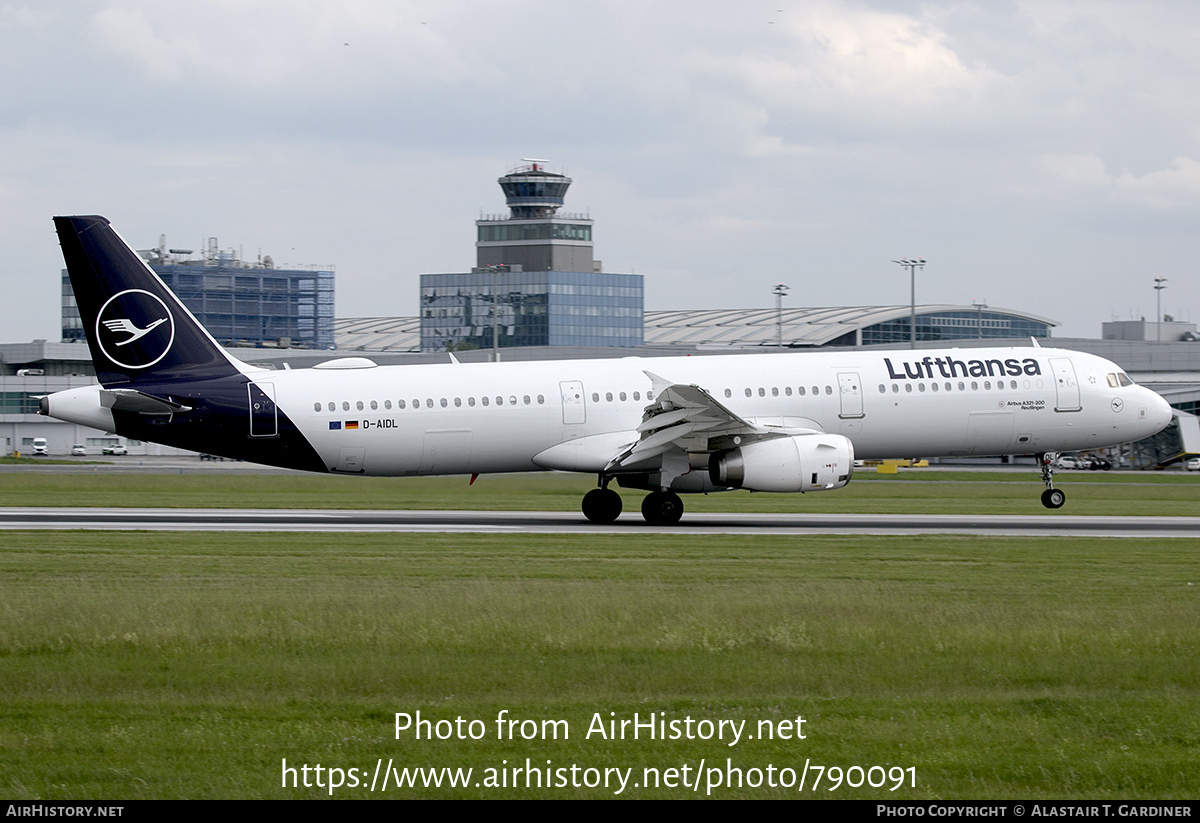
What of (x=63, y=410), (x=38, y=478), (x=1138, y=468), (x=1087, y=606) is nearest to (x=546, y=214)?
(x=1138, y=468)

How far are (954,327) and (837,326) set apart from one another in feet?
58.6

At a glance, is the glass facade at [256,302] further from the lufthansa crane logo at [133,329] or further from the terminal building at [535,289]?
the lufthansa crane logo at [133,329]

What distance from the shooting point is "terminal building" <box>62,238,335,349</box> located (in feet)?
580

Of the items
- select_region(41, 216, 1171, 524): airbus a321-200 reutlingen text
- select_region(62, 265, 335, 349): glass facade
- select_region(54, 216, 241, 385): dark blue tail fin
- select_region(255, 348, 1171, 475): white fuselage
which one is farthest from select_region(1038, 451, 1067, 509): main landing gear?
select_region(62, 265, 335, 349): glass facade

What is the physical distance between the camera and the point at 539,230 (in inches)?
6304

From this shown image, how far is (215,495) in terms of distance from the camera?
40500 millimetres

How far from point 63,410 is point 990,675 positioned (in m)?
23.1

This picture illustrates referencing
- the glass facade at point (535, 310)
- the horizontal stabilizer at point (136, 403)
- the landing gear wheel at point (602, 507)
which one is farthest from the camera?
the glass facade at point (535, 310)

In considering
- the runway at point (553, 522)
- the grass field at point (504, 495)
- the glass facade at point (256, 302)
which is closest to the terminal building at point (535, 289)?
the glass facade at point (256, 302)

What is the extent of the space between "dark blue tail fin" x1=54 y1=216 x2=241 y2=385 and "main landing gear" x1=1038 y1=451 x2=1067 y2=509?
20.3 meters

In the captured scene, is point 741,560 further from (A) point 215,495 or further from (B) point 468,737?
(A) point 215,495

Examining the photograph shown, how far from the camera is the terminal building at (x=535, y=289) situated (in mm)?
155000

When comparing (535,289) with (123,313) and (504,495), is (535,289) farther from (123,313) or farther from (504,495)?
(123,313)

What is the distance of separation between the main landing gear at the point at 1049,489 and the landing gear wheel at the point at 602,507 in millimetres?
10719
